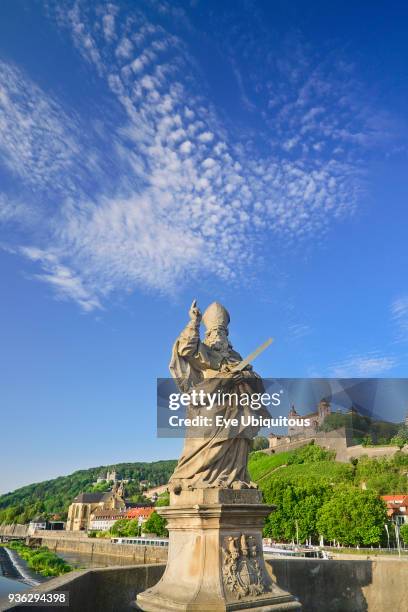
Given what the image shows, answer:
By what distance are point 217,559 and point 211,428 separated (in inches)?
51.2

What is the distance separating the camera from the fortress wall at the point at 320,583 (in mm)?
5660

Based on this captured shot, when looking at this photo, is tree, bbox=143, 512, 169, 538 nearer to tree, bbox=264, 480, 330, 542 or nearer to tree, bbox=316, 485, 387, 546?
tree, bbox=264, 480, 330, 542

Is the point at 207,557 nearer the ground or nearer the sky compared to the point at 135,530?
nearer the sky

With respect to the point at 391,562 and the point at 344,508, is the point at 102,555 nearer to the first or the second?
the point at 344,508

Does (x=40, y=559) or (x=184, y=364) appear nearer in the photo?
(x=184, y=364)

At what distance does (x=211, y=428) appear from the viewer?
5.22 meters

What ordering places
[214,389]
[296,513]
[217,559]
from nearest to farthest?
[217,559] → [214,389] → [296,513]

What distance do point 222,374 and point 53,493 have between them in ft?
574

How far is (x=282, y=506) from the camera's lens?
3881 cm

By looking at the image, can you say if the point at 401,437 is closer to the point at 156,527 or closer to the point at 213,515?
the point at 156,527

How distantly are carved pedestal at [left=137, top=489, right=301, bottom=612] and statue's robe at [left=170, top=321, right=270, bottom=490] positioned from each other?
9.3 inches

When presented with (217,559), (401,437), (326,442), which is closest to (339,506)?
(217,559)

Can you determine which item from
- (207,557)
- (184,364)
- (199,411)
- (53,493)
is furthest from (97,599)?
(53,493)

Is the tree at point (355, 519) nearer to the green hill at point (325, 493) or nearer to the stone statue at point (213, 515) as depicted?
the green hill at point (325, 493)
